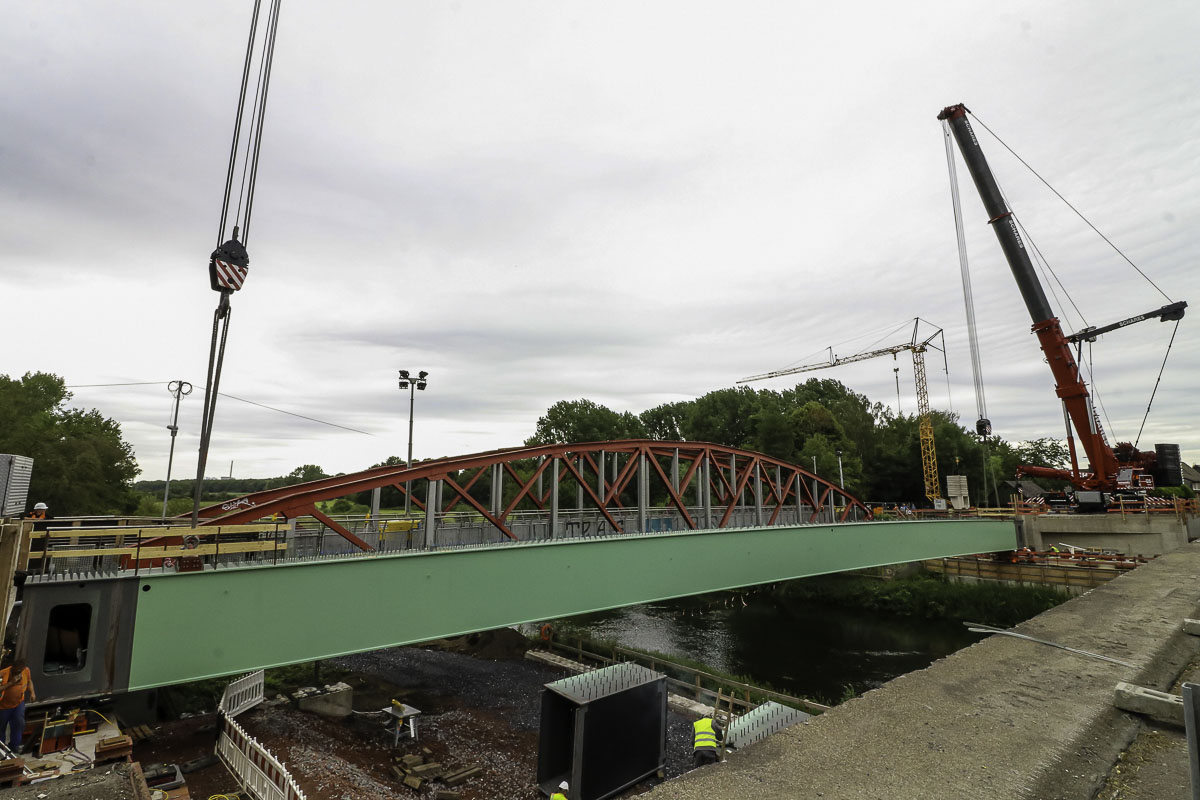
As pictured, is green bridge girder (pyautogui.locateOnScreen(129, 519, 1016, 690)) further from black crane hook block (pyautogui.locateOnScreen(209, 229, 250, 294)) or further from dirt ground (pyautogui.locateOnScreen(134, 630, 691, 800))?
black crane hook block (pyautogui.locateOnScreen(209, 229, 250, 294))

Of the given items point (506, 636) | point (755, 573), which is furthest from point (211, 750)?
point (755, 573)

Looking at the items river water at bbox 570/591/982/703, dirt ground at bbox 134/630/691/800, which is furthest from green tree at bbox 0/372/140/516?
river water at bbox 570/591/982/703

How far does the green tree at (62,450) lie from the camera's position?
117ft

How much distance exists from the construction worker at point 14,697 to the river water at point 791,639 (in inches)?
967

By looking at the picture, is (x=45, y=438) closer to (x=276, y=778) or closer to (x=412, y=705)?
(x=412, y=705)

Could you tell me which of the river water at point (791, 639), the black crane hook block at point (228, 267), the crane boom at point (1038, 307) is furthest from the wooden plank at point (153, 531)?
the crane boom at point (1038, 307)

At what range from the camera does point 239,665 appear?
10.5 metres

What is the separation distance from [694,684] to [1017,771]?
65.8ft

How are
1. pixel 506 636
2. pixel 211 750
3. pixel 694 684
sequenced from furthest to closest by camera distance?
pixel 506 636, pixel 694 684, pixel 211 750

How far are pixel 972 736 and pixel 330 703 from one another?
2060 centimetres

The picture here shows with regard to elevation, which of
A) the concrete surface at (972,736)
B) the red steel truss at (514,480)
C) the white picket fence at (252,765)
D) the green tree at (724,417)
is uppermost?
the green tree at (724,417)

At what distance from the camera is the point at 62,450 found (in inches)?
1457

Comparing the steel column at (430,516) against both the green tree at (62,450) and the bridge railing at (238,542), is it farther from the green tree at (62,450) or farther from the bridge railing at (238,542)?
the green tree at (62,450)

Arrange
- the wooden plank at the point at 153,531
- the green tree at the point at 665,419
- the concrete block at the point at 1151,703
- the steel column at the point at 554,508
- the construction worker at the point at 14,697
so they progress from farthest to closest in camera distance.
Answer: the green tree at the point at 665,419
the steel column at the point at 554,508
the wooden plank at the point at 153,531
the construction worker at the point at 14,697
the concrete block at the point at 1151,703
